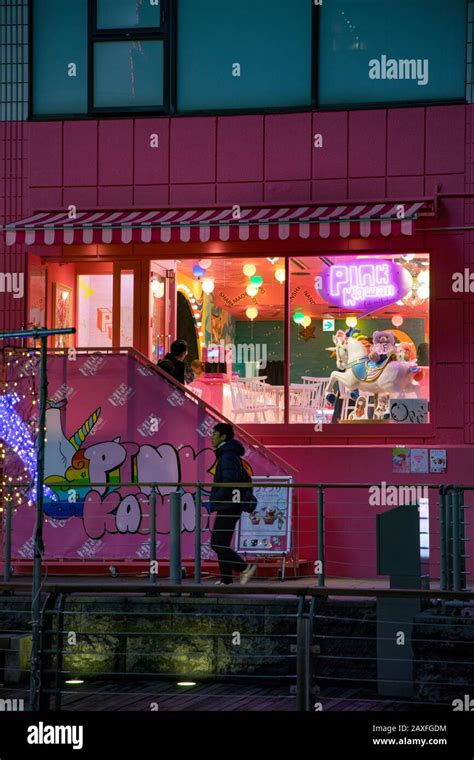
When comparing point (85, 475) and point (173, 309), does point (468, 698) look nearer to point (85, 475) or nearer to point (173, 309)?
point (85, 475)

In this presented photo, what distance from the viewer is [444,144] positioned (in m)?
17.6

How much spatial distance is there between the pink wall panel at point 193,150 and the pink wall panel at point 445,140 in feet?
8.81

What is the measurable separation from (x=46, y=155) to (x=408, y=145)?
4.57 m

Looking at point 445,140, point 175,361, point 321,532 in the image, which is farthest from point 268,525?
point 445,140

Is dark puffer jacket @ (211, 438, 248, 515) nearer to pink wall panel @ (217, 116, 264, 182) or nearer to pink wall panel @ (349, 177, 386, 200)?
pink wall panel @ (349, 177, 386, 200)

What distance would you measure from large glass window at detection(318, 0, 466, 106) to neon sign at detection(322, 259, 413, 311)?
6.57 feet

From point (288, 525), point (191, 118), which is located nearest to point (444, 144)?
point (191, 118)

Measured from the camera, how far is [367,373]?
1769cm

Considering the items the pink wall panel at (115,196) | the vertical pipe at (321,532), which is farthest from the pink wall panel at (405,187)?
the vertical pipe at (321,532)

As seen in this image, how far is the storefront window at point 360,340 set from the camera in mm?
17594

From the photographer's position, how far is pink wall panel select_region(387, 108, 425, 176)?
17609 mm

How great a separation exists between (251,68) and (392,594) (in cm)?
832

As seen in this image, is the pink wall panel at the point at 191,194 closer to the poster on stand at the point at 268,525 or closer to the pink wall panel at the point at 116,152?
the pink wall panel at the point at 116,152

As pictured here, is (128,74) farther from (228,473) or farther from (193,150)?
(228,473)
